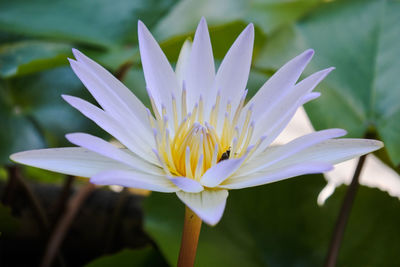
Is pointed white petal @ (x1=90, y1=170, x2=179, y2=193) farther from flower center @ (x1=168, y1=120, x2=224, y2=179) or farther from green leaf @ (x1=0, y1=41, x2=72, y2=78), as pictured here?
green leaf @ (x1=0, y1=41, x2=72, y2=78)

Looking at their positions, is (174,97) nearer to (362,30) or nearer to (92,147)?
(92,147)

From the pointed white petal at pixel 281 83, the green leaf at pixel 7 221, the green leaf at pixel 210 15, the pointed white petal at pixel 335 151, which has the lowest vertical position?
the green leaf at pixel 7 221

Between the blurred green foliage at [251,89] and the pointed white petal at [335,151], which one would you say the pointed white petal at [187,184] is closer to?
the pointed white petal at [335,151]

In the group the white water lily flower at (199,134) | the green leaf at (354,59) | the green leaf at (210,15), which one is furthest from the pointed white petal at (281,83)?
the green leaf at (210,15)

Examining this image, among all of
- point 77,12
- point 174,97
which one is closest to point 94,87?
point 174,97

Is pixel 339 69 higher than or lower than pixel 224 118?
higher

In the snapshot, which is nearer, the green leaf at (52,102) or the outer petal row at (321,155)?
the outer petal row at (321,155)

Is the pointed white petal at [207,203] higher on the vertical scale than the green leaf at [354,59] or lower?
lower
